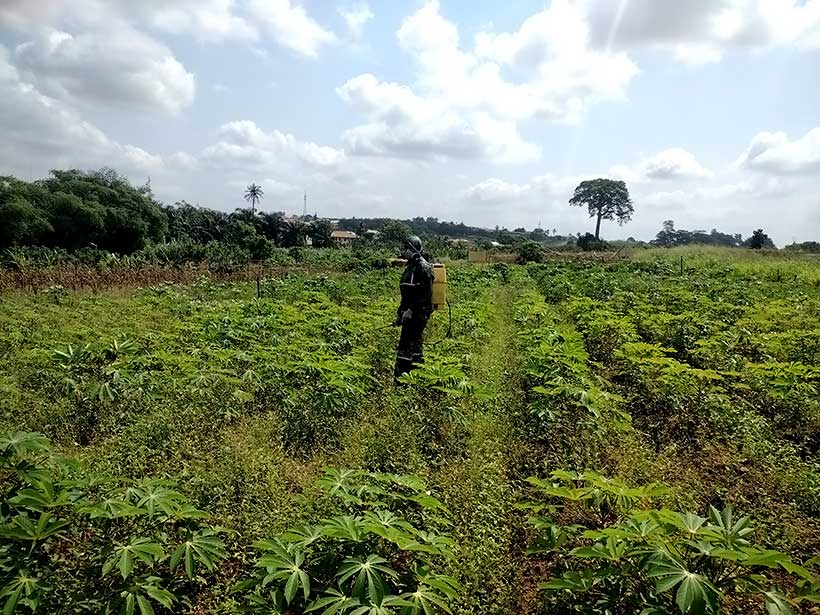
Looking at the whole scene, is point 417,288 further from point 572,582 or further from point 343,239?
point 343,239

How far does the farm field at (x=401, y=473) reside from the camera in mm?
2598

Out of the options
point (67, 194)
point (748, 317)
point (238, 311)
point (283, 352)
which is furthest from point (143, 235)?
point (748, 317)

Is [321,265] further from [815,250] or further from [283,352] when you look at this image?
[815,250]

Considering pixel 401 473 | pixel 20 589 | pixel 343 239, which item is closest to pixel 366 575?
pixel 20 589

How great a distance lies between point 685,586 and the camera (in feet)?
7.26

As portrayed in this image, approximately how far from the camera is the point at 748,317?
407 inches

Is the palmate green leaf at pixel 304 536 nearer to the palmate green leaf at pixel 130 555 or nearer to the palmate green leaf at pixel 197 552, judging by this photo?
the palmate green leaf at pixel 197 552

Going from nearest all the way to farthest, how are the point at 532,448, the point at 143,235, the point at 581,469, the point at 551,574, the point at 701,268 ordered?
the point at 551,574, the point at 581,469, the point at 532,448, the point at 701,268, the point at 143,235

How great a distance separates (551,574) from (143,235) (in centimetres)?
3825

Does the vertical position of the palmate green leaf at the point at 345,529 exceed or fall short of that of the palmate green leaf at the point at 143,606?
it exceeds it

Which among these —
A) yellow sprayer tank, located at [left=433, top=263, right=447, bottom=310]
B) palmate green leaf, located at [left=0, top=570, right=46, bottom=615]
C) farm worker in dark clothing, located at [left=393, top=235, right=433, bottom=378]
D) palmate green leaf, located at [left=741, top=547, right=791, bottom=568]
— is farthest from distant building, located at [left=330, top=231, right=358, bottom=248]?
palmate green leaf, located at [left=741, top=547, right=791, bottom=568]

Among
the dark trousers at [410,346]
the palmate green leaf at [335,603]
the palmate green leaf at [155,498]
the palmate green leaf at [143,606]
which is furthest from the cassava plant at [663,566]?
the dark trousers at [410,346]

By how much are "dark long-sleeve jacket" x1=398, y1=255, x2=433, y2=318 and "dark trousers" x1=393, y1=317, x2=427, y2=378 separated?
149mm

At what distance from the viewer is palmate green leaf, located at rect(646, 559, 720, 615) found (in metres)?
2.15
